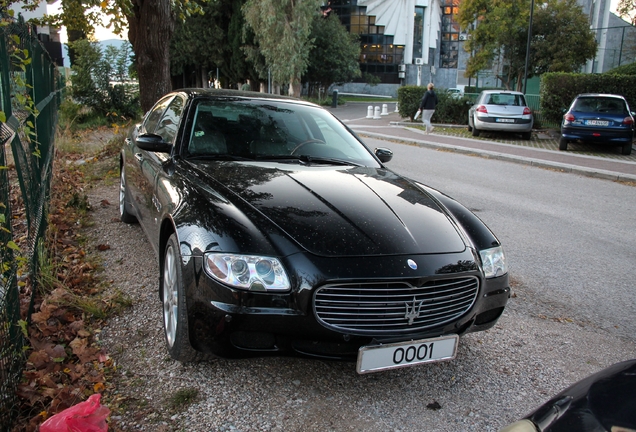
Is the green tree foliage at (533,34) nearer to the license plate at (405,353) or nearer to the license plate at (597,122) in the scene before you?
the license plate at (597,122)

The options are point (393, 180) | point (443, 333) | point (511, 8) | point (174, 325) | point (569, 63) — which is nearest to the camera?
point (443, 333)

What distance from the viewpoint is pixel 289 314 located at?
2.76m

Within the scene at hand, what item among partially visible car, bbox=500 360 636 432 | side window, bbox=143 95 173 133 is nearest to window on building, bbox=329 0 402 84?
side window, bbox=143 95 173 133

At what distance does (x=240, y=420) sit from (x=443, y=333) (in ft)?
3.77

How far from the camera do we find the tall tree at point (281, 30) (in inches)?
1442

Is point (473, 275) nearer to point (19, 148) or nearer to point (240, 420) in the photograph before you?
point (240, 420)

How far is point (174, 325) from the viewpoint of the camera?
127 inches

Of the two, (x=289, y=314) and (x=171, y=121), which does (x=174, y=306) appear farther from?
(x=171, y=121)

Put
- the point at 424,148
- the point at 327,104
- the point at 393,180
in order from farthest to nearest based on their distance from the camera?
1. the point at 327,104
2. the point at 424,148
3. the point at 393,180

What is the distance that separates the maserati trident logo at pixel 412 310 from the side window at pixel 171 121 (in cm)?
241

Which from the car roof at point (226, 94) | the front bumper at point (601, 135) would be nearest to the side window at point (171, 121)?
the car roof at point (226, 94)

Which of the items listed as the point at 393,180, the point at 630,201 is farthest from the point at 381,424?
the point at 630,201

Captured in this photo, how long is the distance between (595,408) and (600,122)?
53.0ft

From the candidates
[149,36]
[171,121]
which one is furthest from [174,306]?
[149,36]
